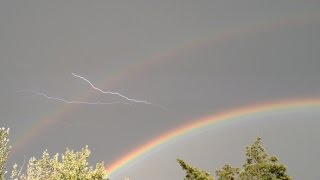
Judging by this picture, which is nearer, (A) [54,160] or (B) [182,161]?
(A) [54,160]

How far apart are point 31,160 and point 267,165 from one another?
805 inches

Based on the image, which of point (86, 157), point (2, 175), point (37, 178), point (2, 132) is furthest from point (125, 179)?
point (2, 132)

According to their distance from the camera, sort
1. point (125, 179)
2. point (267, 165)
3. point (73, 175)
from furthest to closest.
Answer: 1. point (267, 165)
2. point (125, 179)
3. point (73, 175)

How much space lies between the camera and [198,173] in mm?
31344

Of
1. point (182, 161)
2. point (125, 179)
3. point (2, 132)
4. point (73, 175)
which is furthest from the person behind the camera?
point (2, 132)

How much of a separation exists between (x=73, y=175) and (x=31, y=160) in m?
12.3

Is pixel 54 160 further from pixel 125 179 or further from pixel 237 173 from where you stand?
pixel 237 173

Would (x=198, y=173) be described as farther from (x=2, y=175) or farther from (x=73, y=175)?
(x=2, y=175)

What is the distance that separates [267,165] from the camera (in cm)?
3441

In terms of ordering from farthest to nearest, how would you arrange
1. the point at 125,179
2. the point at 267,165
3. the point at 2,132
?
1. the point at 2,132
2. the point at 267,165
3. the point at 125,179

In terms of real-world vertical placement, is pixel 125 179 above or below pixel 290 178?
below

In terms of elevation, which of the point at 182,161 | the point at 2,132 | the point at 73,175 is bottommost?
the point at 73,175

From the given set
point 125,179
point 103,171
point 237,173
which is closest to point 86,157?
point 103,171

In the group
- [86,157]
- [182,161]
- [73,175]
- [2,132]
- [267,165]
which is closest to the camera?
[73,175]
